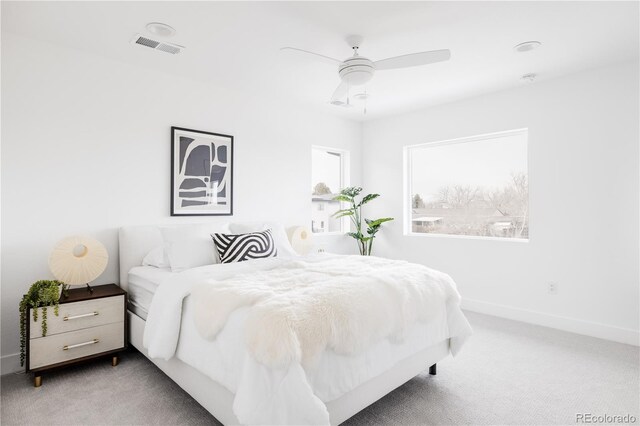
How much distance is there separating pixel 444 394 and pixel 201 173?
2.93 metres

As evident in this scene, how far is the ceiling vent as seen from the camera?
2793mm

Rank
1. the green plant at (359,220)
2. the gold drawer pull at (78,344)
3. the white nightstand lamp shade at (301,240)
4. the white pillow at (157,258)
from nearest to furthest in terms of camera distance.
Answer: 1. the gold drawer pull at (78,344)
2. the white pillow at (157,258)
3. the white nightstand lamp shade at (301,240)
4. the green plant at (359,220)

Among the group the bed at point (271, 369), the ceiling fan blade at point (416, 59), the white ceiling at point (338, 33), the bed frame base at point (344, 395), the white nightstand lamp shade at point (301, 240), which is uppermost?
the white ceiling at point (338, 33)

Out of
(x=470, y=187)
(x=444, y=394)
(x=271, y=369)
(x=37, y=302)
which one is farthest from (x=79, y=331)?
(x=470, y=187)

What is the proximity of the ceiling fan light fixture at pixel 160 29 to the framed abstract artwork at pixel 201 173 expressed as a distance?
1.00 m

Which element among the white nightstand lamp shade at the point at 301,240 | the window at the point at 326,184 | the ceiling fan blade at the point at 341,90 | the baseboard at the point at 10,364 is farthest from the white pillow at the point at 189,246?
the window at the point at 326,184

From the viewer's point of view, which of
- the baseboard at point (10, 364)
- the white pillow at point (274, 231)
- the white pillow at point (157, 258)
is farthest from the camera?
the white pillow at point (274, 231)

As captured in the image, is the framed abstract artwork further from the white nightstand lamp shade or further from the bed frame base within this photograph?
the bed frame base

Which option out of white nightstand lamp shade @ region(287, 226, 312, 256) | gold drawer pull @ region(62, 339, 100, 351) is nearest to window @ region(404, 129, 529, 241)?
white nightstand lamp shade @ region(287, 226, 312, 256)

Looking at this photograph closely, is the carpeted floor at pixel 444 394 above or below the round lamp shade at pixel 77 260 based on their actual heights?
below

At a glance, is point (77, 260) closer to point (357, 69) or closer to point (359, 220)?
point (357, 69)

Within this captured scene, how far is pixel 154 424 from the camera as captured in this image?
6.61 feet

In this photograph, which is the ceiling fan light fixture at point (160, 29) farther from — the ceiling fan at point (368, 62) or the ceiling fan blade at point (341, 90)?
the ceiling fan blade at point (341, 90)

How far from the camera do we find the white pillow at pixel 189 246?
2898 mm
